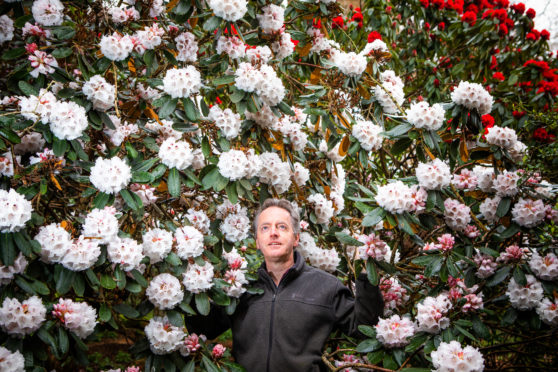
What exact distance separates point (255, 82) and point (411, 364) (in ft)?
4.81

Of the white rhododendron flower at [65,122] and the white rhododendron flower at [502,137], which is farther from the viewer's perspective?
the white rhododendron flower at [502,137]

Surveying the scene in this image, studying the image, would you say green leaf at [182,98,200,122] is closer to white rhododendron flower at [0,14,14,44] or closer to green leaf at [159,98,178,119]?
green leaf at [159,98,178,119]

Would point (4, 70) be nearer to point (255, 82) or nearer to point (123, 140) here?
point (123, 140)

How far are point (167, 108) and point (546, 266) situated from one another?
1651mm

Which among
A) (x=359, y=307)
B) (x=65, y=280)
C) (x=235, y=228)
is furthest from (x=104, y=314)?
(x=359, y=307)

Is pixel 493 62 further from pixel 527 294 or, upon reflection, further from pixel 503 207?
pixel 527 294

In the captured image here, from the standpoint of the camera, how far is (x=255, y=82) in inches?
66.1

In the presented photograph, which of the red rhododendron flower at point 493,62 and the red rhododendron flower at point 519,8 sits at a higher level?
the red rhododendron flower at point 519,8

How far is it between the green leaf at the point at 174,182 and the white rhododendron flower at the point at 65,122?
1.20 ft

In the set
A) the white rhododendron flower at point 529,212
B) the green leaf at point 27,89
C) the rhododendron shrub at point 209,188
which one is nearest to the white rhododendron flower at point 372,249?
the rhododendron shrub at point 209,188

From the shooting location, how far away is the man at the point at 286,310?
5.65 feet

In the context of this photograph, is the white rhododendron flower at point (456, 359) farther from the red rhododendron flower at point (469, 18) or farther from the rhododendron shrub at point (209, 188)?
the red rhododendron flower at point (469, 18)

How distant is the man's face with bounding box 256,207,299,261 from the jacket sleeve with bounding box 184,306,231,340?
342 mm

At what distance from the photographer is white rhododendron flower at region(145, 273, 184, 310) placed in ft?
5.20
